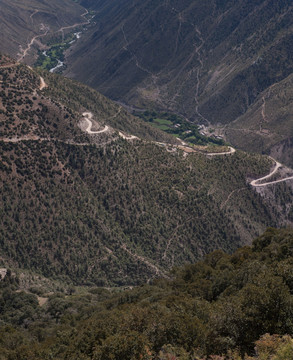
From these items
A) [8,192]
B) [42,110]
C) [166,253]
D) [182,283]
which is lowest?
[182,283]

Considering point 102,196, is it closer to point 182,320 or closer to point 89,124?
point 89,124

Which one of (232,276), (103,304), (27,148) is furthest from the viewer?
(27,148)

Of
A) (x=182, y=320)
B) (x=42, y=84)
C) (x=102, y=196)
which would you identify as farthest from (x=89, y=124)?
(x=182, y=320)

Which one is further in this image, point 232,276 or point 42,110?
point 42,110

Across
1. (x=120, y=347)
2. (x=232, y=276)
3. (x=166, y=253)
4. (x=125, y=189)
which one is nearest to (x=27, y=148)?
(x=125, y=189)

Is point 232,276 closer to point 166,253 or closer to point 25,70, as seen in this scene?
point 166,253

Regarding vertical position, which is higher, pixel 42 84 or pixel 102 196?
pixel 42 84

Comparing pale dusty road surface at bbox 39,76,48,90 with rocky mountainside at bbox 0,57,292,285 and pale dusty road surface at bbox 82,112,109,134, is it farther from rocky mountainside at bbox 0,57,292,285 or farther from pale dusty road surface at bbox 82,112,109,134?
pale dusty road surface at bbox 82,112,109,134
